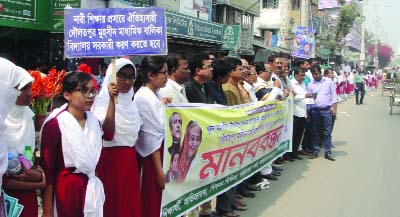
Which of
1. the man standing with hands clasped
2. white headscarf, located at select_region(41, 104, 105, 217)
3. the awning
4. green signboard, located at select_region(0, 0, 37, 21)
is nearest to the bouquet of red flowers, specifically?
white headscarf, located at select_region(41, 104, 105, 217)

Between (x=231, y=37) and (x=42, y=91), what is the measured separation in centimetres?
1656

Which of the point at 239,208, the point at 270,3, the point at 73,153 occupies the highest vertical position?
the point at 270,3

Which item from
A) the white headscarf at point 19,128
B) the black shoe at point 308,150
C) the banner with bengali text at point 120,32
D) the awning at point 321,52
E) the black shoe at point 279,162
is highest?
the awning at point 321,52

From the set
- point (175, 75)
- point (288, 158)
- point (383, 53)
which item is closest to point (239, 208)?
point (175, 75)

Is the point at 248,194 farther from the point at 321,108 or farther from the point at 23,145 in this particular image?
the point at 23,145

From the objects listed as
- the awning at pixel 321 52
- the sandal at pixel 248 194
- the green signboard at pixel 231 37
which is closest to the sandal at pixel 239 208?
the sandal at pixel 248 194

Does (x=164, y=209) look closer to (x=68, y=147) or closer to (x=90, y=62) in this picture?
(x=68, y=147)

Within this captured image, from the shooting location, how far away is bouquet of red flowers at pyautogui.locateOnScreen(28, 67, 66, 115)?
14.0ft

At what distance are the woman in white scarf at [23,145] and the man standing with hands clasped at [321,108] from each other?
664cm

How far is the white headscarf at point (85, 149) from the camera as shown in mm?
2621

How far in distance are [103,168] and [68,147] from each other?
1.71 feet

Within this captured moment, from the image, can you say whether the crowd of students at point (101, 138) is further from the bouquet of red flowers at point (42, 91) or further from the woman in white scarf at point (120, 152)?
the bouquet of red flowers at point (42, 91)

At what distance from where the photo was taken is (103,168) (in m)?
3.09

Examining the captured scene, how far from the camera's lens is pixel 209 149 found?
453 centimetres
